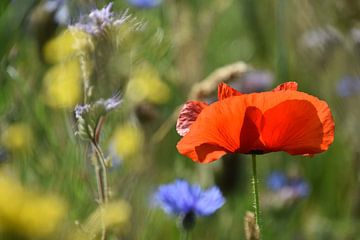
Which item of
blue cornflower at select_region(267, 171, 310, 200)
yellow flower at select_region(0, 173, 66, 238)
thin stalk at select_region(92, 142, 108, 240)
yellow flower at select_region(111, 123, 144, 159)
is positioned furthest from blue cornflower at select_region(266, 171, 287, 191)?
yellow flower at select_region(0, 173, 66, 238)

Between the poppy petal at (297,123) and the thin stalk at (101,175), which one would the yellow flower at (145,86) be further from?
the poppy petal at (297,123)

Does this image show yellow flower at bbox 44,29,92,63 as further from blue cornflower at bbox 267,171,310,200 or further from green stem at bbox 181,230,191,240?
blue cornflower at bbox 267,171,310,200

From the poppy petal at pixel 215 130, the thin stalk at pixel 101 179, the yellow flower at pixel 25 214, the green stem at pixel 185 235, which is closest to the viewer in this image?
the yellow flower at pixel 25 214

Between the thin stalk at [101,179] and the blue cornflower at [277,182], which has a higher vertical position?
the thin stalk at [101,179]

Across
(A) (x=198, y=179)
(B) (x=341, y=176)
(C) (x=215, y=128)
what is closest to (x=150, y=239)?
(C) (x=215, y=128)

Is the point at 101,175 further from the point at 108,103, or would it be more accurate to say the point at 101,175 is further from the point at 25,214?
the point at 25,214

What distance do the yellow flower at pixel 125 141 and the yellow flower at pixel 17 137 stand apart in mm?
93

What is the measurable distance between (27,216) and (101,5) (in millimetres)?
487

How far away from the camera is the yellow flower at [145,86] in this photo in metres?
1.09

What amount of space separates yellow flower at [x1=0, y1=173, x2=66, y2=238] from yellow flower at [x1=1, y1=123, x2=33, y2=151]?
0.46 m

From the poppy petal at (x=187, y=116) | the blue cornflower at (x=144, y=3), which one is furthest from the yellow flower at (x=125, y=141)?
the blue cornflower at (x=144, y=3)

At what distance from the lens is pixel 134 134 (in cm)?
97

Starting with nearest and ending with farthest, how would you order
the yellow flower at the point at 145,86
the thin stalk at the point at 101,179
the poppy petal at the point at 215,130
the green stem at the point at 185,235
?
the poppy petal at the point at 215,130
the thin stalk at the point at 101,179
the green stem at the point at 185,235
the yellow flower at the point at 145,86

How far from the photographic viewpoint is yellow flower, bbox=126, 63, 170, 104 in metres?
1.09
